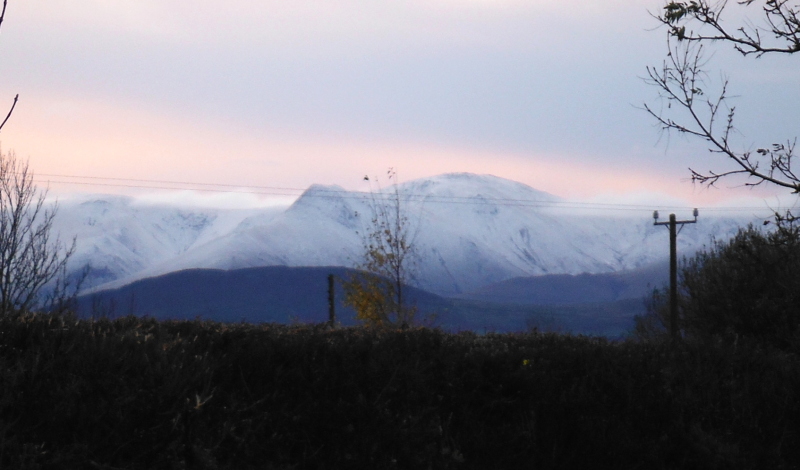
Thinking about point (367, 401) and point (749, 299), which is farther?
point (749, 299)

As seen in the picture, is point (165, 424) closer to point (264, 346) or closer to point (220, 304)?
point (264, 346)

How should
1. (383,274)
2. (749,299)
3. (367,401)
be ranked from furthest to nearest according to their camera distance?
(383,274) → (749,299) → (367,401)

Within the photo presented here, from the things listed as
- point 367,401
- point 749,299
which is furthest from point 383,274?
point 367,401

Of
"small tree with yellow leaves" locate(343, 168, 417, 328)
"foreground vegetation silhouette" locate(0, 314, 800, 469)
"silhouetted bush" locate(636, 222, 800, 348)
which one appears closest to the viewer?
"foreground vegetation silhouette" locate(0, 314, 800, 469)

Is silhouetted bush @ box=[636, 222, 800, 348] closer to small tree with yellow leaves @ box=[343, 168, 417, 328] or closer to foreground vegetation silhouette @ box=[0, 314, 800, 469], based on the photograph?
foreground vegetation silhouette @ box=[0, 314, 800, 469]

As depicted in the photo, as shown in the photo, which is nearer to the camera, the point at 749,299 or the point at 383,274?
the point at 749,299

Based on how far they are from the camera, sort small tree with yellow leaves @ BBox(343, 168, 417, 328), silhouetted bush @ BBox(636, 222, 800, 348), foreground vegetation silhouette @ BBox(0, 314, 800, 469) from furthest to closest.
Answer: small tree with yellow leaves @ BBox(343, 168, 417, 328)
silhouetted bush @ BBox(636, 222, 800, 348)
foreground vegetation silhouette @ BBox(0, 314, 800, 469)

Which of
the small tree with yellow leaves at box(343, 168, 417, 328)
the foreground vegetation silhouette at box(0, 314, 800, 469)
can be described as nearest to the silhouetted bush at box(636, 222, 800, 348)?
the foreground vegetation silhouette at box(0, 314, 800, 469)

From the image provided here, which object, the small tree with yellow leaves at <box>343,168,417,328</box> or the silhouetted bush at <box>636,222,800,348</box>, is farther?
the small tree with yellow leaves at <box>343,168,417,328</box>

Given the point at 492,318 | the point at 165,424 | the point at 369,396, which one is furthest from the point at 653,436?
the point at 492,318

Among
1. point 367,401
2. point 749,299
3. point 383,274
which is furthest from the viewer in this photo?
point 383,274

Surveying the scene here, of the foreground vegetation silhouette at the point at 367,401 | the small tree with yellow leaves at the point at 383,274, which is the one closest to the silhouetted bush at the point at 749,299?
the foreground vegetation silhouette at the point at 367,401

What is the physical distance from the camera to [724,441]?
333 inches

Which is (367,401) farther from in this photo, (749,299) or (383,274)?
(383,274)
